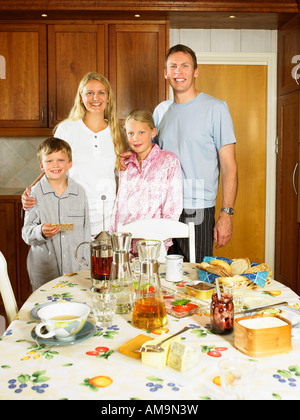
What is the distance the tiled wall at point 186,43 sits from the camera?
3703 millimetres

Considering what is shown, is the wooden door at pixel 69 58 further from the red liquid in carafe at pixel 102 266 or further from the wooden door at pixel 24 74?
the red liquid in carafe at pixel 102 266

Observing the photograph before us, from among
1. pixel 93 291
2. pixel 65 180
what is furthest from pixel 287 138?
pixel 93 291

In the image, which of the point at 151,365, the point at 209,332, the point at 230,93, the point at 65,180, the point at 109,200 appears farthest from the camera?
the point at 230,93

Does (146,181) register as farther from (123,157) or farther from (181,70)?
(181,70)

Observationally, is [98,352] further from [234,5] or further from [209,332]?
[234,5]

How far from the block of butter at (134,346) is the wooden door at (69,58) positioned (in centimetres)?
263

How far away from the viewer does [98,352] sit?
3.17ft

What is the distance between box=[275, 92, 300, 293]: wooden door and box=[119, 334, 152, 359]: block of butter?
2.58m

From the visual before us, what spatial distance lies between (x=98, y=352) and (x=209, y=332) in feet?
0.91

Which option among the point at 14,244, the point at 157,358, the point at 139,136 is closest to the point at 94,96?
the point at 139,136

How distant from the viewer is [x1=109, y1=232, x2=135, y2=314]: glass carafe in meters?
1.24

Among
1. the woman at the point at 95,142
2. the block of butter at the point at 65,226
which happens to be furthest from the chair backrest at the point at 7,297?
the woman at the point at 95,142

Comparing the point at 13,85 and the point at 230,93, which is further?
the point at 230,93
